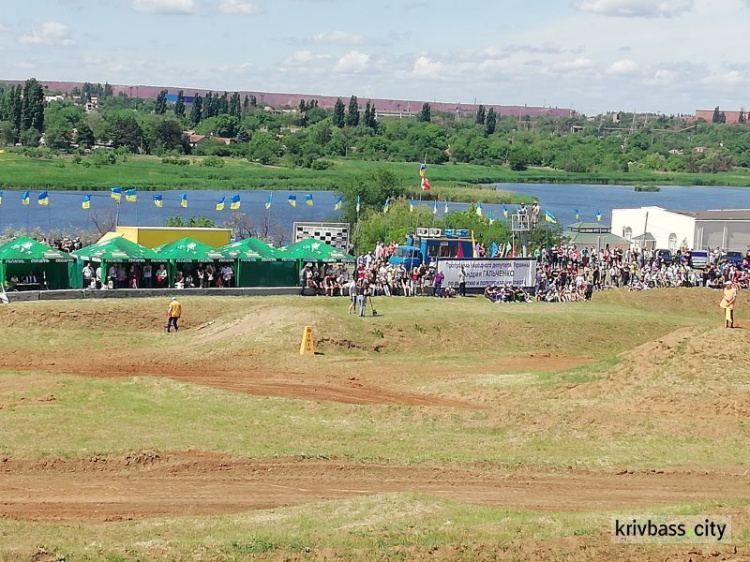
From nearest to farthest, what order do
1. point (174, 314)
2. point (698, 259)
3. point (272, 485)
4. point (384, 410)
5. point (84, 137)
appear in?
point (272, 485)
point (384, 410)
point (174, 314)
point (698, 259)
point (84, 137)

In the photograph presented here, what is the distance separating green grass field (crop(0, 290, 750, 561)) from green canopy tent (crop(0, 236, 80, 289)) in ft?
12.9

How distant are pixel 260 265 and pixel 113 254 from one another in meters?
6.12

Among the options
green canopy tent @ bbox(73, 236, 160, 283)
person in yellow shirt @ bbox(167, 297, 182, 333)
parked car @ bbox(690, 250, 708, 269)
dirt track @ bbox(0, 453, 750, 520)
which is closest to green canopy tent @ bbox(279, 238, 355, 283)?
green canopy tent @ bbox(73, 236, 160, 283)

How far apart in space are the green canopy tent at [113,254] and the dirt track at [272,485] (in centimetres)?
Result: 2240

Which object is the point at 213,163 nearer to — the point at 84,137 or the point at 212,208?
the point at 84,137

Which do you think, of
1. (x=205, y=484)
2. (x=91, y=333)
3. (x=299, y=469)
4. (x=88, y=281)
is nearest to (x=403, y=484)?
(x=299, y=469)

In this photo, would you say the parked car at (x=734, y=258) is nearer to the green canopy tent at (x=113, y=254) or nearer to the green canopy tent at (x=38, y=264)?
the green canopy tent at (x=113, y=254)

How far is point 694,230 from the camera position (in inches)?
2744

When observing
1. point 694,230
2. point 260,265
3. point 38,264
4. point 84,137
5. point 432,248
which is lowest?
point 38,264

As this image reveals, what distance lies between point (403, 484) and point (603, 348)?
1997cm

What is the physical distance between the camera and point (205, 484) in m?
19.2

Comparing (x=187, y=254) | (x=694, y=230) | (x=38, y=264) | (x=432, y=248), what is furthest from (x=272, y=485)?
(x=694, y=230)

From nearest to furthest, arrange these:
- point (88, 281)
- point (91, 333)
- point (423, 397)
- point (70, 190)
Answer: point (423, 397) < point (91, 333) < point (88, 281) < point (70, 190)

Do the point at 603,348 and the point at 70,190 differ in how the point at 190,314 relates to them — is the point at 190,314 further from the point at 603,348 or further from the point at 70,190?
the point at 70,190
